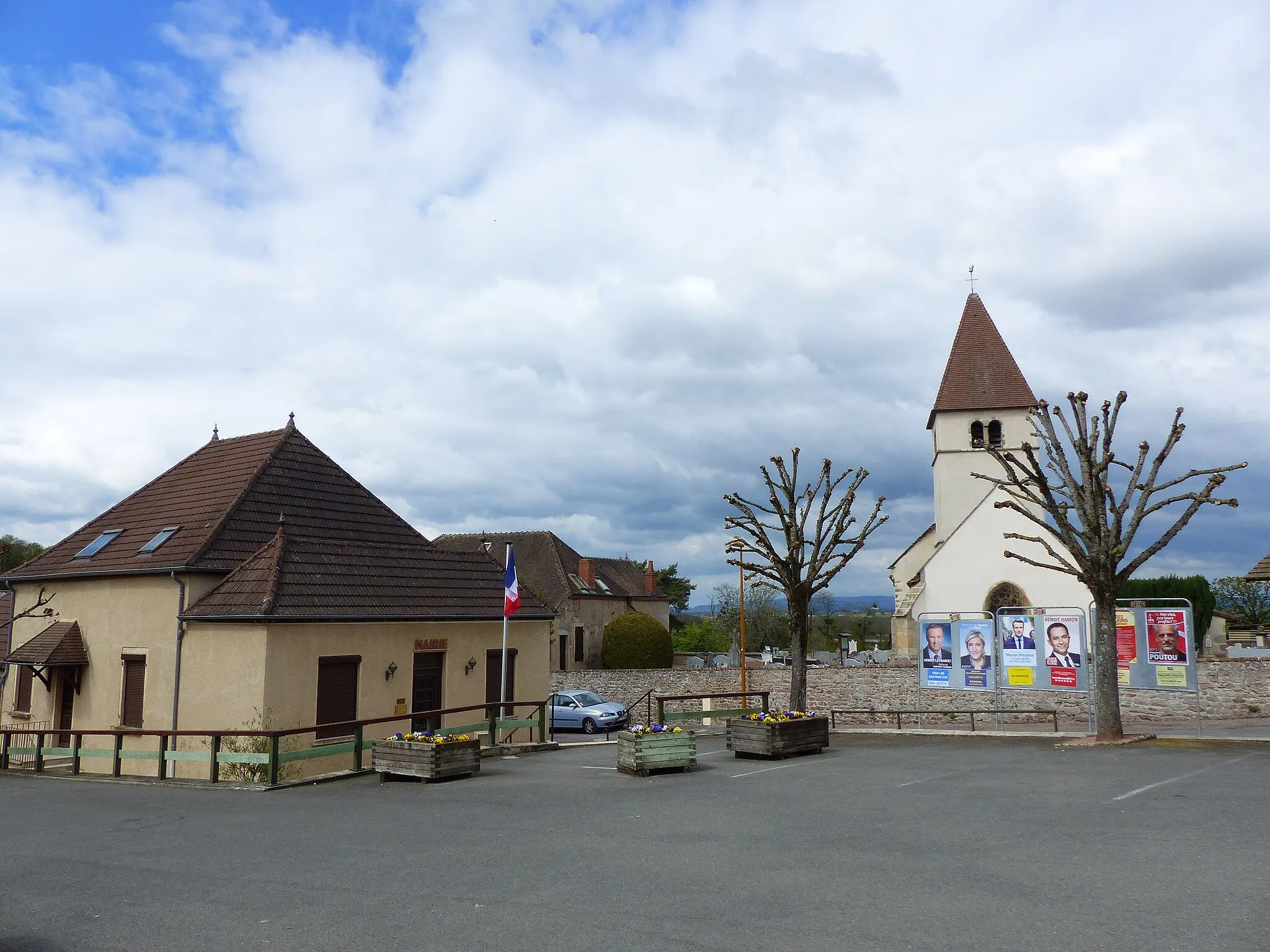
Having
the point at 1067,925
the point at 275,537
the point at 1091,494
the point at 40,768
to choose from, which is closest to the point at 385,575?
the point at 275,537

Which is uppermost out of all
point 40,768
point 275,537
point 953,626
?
point 275,537

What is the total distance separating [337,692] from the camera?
19484mm

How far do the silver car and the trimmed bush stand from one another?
13.6 m

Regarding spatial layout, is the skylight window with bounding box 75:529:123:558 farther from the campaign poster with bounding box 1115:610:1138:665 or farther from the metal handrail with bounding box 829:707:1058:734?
the campaign poster with bounding box 1115:610:1138:665

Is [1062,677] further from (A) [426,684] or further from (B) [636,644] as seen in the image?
(B) [636,644]

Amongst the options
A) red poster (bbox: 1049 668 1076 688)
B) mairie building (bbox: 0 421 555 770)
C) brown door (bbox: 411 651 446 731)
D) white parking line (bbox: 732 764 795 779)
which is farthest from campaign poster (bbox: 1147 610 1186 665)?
brown door (bbox: 411 651 446 731)

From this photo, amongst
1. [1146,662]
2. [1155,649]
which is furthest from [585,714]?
[1155,649]

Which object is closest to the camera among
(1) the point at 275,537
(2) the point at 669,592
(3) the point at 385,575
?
(1) the point at 275,537

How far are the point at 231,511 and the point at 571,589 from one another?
31.1 m

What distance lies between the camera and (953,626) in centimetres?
2170

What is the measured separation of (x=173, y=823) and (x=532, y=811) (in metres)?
4.51

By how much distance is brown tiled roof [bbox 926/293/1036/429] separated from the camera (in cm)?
4931

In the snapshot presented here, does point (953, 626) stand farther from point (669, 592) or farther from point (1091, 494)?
point (669, 592)

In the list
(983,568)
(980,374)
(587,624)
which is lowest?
(587,624)
